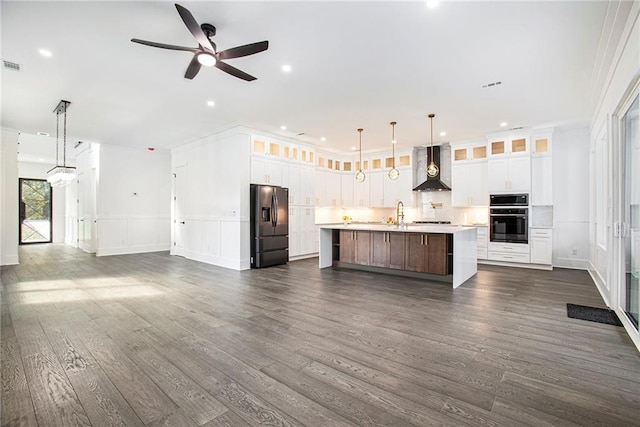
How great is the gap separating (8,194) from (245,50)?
288 inches

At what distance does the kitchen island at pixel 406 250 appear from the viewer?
5004 millimetres

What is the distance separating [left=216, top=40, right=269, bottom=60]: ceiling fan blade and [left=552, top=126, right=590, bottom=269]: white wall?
22.6 ft

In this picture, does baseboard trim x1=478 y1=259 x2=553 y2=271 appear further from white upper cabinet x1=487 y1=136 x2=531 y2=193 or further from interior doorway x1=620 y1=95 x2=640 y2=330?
interior doorway x1=620 y1=95 x2=640 y2=330

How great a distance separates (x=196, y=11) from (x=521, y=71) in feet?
13.0

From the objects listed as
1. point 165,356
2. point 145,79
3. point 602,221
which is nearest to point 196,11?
point 145,79

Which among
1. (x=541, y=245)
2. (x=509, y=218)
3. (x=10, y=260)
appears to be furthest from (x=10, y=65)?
(x=541, y=245)

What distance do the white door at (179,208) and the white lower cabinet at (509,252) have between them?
781 cm

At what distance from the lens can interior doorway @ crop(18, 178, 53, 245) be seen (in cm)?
1138

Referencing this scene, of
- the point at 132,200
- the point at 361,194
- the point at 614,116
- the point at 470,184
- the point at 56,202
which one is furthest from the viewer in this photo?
the point at 56,202

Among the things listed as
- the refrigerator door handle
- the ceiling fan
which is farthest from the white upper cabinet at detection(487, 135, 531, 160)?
the ceiling fan

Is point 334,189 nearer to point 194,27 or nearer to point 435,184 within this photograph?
point 435,184

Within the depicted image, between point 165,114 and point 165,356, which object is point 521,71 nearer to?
point 165,356

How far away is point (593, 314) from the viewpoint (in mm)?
3539

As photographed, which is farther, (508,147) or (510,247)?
(508,147)
